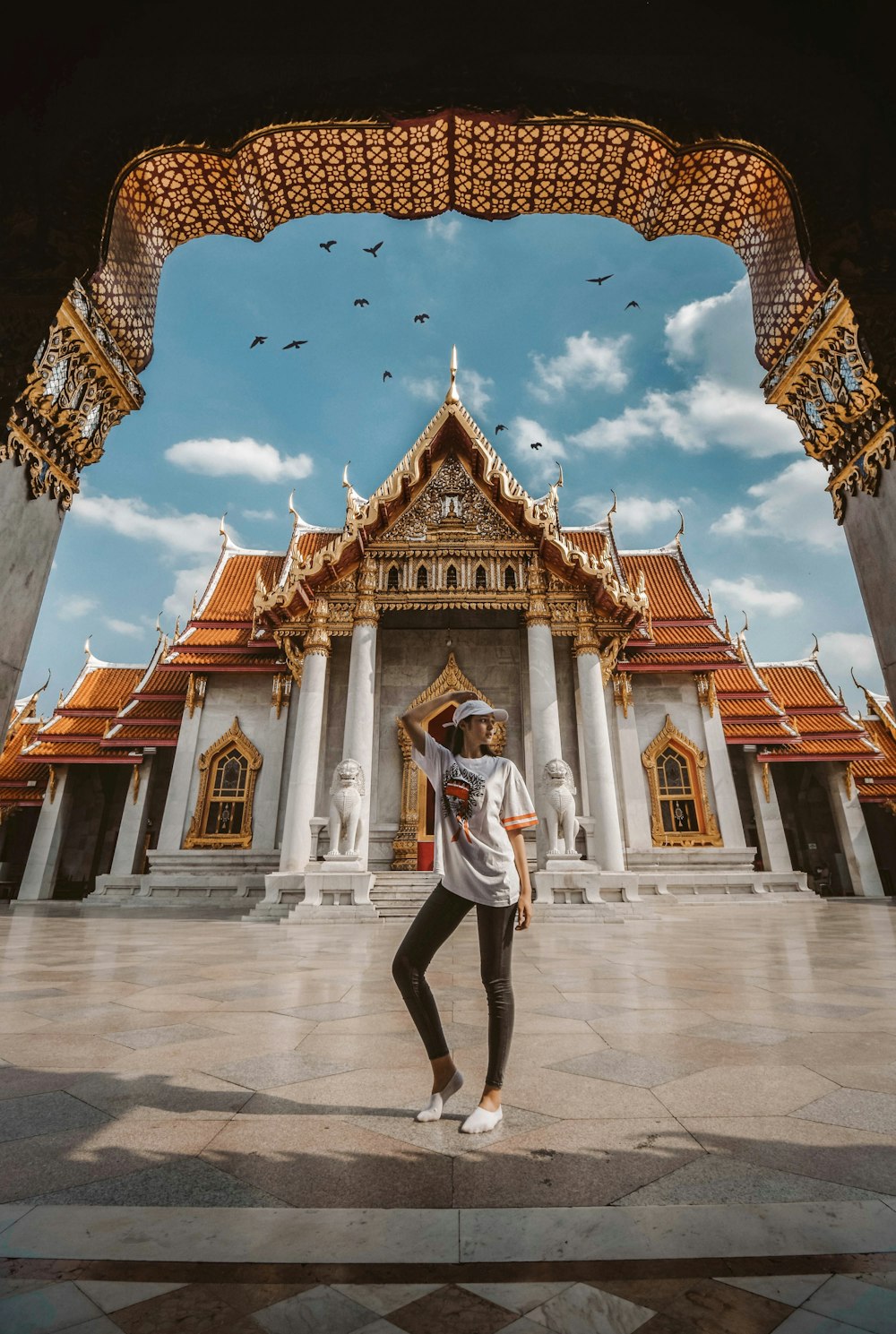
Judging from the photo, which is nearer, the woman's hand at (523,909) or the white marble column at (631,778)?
the woman's hand at (523,909)

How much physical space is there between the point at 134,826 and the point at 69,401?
51.9ft

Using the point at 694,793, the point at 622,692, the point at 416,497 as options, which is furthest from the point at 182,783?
the point at 694,793

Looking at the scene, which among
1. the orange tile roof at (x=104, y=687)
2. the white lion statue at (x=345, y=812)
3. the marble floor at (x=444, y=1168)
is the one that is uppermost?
the orange tile roof at (x=104, y=687)

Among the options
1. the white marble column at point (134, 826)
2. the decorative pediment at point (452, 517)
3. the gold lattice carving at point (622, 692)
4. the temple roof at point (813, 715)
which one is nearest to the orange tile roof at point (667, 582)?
the gold lattice carving at point (622, 692)

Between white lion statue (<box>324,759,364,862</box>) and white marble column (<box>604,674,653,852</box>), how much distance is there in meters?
6.58

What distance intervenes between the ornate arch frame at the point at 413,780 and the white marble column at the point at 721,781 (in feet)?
16.6

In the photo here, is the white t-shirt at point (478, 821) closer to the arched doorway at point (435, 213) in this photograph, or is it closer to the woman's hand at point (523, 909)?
the woman's hand at point (523, 909)

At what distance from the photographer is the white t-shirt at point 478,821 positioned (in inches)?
88.3

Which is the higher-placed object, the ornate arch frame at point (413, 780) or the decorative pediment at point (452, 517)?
the decorative pediment at point (452, 517)

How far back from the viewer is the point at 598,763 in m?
12.6

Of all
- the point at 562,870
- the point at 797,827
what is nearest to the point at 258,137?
the point at 562,870

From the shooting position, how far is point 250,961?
5.89m

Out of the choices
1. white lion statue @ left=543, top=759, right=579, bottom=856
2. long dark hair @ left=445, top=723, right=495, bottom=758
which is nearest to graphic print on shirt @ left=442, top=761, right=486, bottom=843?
long dark hair @ left=445, top=723, right=495, bottom=758

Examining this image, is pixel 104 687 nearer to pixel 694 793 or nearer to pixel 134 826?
pixel 134 826
